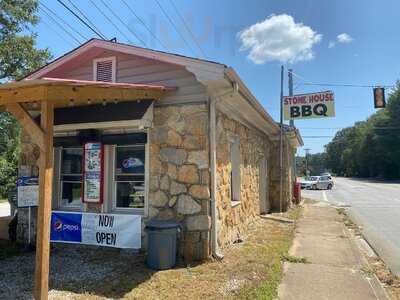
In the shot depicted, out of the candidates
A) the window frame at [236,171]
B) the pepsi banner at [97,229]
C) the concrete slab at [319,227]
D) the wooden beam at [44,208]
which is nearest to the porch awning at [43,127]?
the wooden beam at [44,208]

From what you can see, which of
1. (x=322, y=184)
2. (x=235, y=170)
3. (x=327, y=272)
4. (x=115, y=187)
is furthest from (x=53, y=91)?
(x=322, y=184)

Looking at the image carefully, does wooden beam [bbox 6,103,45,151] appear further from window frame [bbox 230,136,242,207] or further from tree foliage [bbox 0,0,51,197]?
tree foliage [bbox 0,0,51,197]

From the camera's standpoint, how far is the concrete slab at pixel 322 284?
202 inches

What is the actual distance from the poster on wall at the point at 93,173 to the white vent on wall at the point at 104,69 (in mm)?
1532

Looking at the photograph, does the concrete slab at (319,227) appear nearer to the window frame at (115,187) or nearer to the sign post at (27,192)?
the window frame at (115,187)

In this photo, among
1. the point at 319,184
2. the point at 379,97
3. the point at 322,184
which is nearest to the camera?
the point at 379,97

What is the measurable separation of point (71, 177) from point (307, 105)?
1364 centimetres

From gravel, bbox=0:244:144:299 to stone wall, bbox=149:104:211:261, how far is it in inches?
41.0

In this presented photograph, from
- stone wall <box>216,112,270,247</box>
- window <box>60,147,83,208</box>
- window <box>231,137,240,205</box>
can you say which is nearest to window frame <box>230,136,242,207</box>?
window <box>231,137,240,205</box>

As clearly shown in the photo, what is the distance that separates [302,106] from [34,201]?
1430 centimetres

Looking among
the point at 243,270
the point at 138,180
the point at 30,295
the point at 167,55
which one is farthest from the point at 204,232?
the point at 167,55

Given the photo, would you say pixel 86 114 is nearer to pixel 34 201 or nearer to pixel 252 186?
pixel 34 201

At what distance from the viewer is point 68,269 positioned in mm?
6246

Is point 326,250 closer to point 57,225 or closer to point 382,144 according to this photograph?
point 57,225
